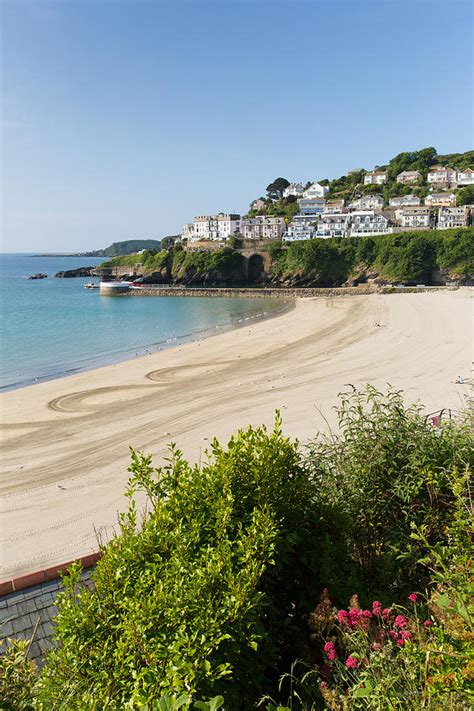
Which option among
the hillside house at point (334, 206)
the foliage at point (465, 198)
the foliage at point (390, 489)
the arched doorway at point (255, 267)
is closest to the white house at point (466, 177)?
the foliage at point (465, 198)

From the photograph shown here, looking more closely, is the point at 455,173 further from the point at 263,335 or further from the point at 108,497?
the point at 108,497

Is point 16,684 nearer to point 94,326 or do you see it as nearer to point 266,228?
point 94,326

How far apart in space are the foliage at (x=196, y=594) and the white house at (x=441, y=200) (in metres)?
98.1

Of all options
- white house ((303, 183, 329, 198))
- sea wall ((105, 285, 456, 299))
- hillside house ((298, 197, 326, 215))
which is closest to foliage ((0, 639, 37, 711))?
sea wall ((105, 285, 456, 299))

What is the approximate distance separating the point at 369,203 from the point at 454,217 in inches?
845

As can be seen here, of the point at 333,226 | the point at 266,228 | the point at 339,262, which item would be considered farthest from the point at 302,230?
the point at 339,262

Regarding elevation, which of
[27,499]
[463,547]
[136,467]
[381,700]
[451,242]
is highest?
[451,242]

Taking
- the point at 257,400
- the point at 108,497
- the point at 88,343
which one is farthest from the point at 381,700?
the point at 88,343

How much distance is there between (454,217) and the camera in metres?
80.3

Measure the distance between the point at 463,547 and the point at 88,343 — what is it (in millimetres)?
32818

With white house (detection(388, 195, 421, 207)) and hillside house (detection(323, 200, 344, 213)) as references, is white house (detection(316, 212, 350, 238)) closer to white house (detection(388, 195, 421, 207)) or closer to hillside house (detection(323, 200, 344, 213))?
hillside house (detection(323, 200, 344, 213))

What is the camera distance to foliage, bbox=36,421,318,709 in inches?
104

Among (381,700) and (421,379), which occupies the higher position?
(381,700)

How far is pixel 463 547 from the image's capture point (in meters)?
3.22
